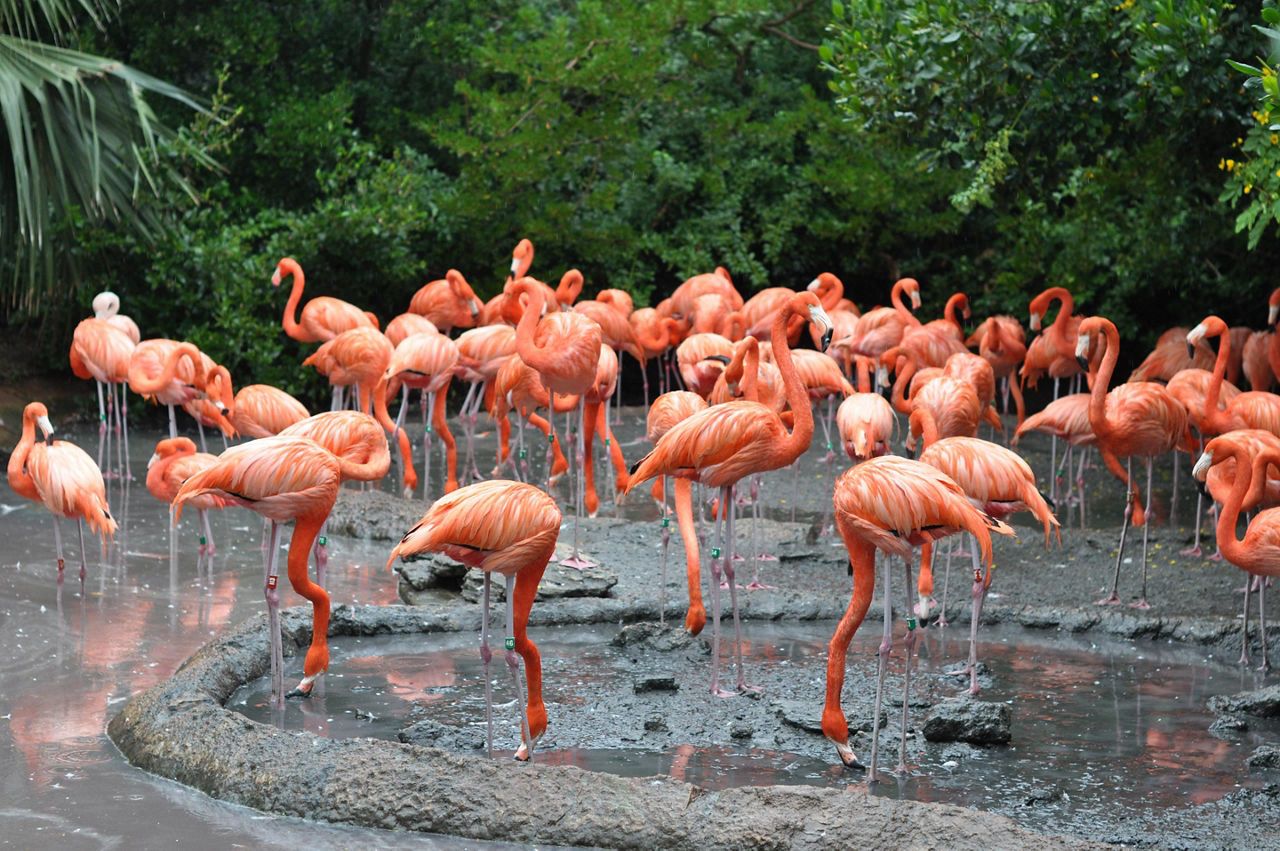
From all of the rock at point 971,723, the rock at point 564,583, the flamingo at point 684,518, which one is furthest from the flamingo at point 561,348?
the rock at point 971,723

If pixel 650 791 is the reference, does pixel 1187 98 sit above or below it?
above

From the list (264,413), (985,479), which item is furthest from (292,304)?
(985,479)

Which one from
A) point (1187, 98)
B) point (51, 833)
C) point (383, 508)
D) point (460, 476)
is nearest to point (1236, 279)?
point (1187, 98)

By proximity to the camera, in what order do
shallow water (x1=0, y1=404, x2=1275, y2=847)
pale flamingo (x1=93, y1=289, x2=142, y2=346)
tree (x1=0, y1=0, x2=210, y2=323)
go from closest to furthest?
shallow water (x1=0, y1=404, x2=1275, y2=847) → tree (x1=0, y1=0, x2=210, y2=323) → pale flamingo (x1=93, y1=289, x2=142, y2=346)

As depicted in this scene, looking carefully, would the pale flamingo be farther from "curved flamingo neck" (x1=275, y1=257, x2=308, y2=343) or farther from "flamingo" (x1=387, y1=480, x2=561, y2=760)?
"flamingo" (x1=387, y1=480, x2=561, y2=760)

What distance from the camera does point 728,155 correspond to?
1348cm

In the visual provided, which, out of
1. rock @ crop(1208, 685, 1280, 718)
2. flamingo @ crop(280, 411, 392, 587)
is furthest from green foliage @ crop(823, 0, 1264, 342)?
flamingo @ crop(280, 411, 392, 587)

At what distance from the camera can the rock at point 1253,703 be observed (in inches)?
194

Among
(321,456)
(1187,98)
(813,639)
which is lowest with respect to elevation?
(813,639)

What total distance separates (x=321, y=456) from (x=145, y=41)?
365 inches

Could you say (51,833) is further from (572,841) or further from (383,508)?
(383,508)

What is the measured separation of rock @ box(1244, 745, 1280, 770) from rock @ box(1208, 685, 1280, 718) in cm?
55

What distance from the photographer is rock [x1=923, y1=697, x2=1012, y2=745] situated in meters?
4.61

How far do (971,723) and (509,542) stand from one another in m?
1.68
